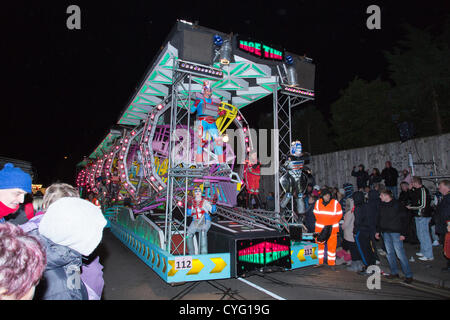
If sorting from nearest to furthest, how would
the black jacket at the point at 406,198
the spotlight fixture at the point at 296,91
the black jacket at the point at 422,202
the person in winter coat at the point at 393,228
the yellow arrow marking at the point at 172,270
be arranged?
the yellow arrow marking at the point at 172,270 → the person in winter coat at the point at 393,228 → the black jacket at the point at 422,202 → the black jacket at the point at 406,198 → the spotlight fixture at the point at 296,91

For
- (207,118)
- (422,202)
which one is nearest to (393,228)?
(422,202)

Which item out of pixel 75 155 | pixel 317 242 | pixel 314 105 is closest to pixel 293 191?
pixel 317 242

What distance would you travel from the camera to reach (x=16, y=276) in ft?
4.24

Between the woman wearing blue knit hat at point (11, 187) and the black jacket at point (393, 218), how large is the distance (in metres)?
6.55

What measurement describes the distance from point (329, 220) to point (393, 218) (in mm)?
1684

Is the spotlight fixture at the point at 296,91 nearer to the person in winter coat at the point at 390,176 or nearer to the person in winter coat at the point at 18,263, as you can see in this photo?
the person in winter coat at the point at 390,176

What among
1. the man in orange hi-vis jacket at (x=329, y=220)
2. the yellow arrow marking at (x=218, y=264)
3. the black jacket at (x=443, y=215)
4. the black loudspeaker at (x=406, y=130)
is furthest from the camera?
the black loudspeaker at (x=406, y=130)

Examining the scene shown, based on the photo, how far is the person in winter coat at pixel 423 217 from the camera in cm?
781

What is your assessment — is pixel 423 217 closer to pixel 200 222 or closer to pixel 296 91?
pixel 296 91

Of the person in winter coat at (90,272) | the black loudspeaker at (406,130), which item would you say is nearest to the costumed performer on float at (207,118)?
the person in winter coat at (90,272)

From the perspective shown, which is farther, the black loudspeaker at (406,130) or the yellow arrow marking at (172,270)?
the black loudspeaker at (406,130)

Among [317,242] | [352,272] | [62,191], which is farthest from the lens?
[317,242]

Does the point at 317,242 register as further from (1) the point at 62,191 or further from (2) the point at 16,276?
(2) the point at 16,276

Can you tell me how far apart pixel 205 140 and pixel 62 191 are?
18.9ft
